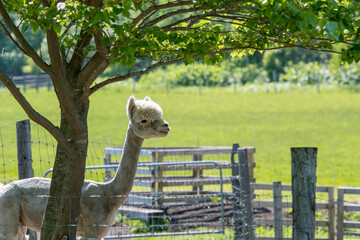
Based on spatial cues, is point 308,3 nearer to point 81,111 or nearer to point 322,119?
point 81,111

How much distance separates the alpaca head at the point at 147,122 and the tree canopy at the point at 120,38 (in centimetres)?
71

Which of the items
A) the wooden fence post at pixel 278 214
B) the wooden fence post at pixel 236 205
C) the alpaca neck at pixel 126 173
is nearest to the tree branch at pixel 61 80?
the alpaca neck at pixel 126 173

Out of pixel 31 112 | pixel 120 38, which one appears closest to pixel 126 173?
pixel 31 112

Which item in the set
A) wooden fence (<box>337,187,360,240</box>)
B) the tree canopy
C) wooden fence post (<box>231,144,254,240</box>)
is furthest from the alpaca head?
wooden fence (<box>337,187,360,240</box>)

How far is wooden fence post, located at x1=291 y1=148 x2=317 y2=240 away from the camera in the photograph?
501cm

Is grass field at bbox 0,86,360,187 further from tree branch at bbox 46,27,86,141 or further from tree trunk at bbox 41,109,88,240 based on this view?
tree branch at bbox 46,27,86,141

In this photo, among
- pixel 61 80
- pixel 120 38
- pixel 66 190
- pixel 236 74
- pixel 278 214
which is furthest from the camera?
pixel 236 74

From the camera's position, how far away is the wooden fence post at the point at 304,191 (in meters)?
5.01

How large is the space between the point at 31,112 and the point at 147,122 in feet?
5.10

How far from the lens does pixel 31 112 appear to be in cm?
480

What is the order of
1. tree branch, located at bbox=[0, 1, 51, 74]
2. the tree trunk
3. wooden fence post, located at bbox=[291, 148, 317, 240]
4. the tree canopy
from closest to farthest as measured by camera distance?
the tree canopy
tree branch, located at bbox=[0, 1, 51, 74]
wooden fence post, located at bbox=[291, 148, 317, 240]
the tree trunk

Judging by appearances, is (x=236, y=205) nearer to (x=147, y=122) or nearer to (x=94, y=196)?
(x=147, y=122)

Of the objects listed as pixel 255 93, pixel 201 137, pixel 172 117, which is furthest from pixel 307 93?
pixel 201 137

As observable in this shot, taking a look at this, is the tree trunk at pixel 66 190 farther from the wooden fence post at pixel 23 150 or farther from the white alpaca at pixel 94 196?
the wooden fence post at pixel 23 150
